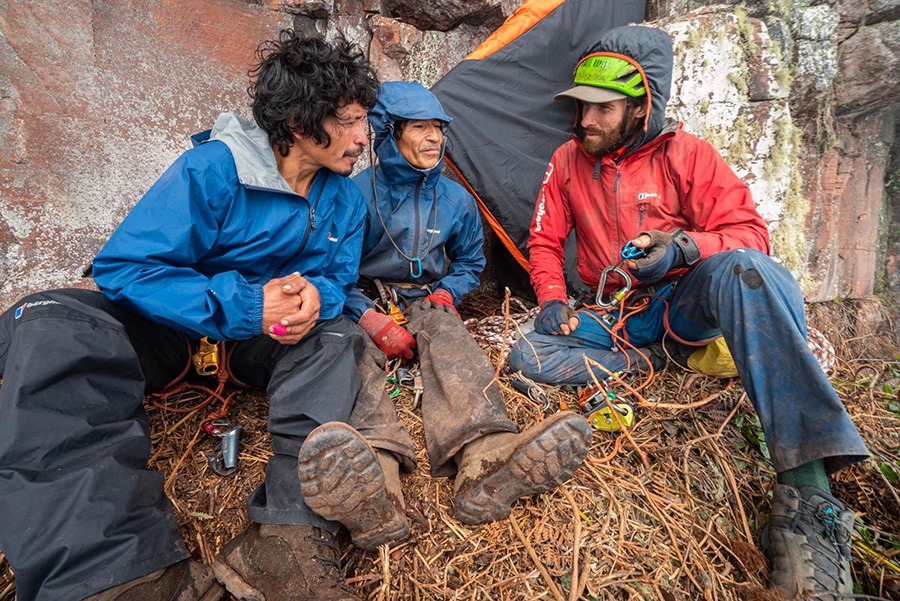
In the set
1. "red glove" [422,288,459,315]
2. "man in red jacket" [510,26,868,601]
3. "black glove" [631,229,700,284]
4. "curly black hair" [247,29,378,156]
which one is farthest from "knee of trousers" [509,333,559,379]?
"curly black hair" [247,29,378,156]

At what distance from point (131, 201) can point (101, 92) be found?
2.04ft

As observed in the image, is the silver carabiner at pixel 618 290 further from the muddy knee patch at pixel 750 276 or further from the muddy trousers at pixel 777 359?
the muddy knee patch at pixel 750 276

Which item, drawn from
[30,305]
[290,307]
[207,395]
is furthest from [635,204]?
[30,305]

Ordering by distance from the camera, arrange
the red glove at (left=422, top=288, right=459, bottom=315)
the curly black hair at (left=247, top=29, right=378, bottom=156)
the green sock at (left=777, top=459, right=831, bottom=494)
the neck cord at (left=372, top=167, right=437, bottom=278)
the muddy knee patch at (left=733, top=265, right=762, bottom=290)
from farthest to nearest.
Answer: the neck cord at (left=372, top=167, right=437, bottom=278) → the red glove at (left=422, top=288, right=459, bottom=315) → the curly black hair at (left=247, top=29, right=378, bottom=156) → the muddy knee patch at (left=733, top=265, right=762, bottom=290) → the green sock at (left=777, top=459, right=831, bottom=494)

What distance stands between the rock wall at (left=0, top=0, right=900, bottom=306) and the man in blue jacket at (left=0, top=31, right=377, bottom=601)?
106 cm

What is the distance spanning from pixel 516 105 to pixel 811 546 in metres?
3.22

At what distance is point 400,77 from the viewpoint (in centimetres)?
378

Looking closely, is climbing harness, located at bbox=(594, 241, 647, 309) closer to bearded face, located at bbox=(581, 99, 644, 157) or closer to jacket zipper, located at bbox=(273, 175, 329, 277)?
bearded face, located at bbox=(581, 99, 644, 157)

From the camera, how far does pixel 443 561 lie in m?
1.65

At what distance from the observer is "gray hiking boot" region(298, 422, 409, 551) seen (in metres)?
1.42

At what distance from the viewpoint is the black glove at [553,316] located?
2.58 metres

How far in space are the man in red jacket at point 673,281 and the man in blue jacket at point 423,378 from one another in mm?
547

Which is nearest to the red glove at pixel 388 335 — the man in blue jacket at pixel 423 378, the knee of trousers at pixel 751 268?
the man in blue jacket at pixel 423 378

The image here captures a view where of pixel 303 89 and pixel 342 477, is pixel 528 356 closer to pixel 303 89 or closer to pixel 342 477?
pixel 342 477
